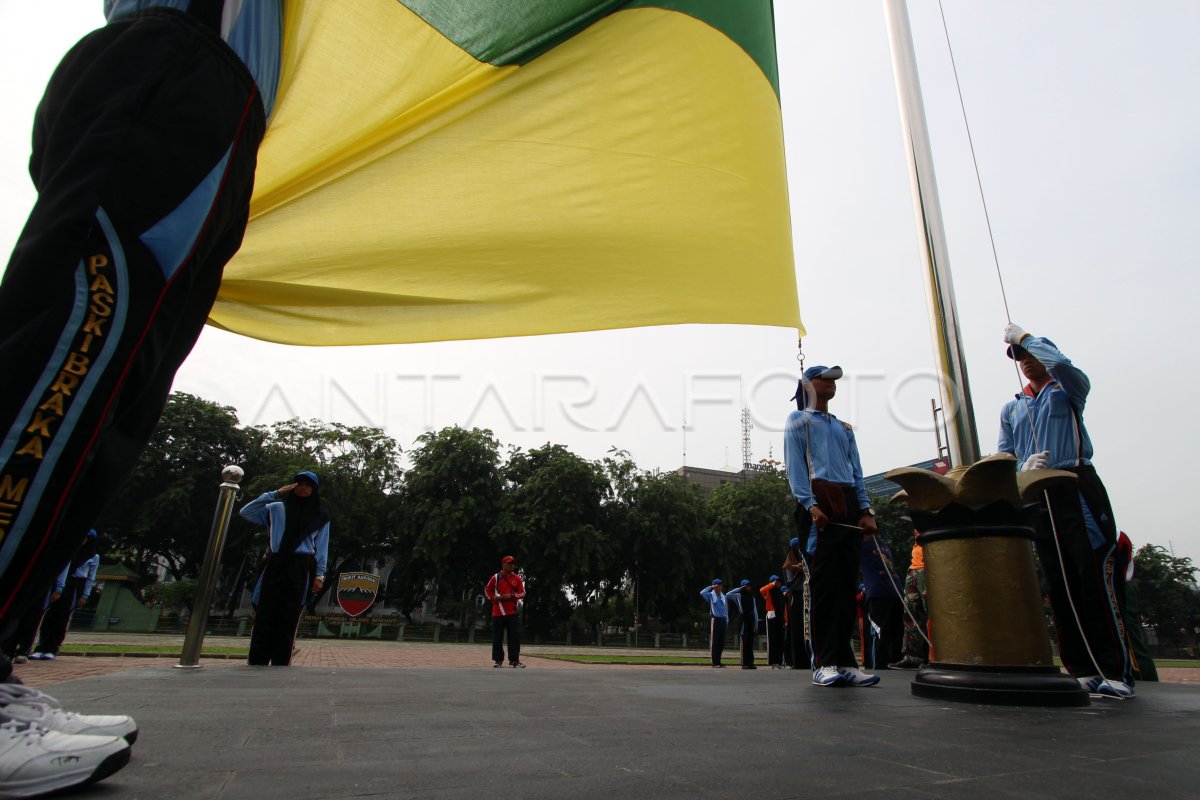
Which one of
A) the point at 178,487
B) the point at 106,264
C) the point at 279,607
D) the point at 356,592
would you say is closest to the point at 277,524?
the point at 279,607

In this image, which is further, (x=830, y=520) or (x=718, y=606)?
(x=718, y=606)

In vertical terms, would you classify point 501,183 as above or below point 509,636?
above

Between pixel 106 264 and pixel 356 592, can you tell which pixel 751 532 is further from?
pixel 106 264

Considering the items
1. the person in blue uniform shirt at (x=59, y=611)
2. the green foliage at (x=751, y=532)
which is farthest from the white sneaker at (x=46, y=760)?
the green foliage at (x=751, y=532)

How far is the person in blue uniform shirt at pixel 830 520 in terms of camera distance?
12.9 ft

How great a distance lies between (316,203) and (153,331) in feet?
3.93

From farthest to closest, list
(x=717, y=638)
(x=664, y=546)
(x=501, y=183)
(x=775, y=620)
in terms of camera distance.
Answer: (x=664, y=546) → (x=717, y=638) → (x=775, y=620) → (x=501, y=183)

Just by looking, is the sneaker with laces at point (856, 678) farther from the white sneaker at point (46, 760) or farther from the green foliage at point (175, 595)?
the green foliage at point (175, 595)

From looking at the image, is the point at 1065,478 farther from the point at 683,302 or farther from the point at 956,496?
the point at 683,302

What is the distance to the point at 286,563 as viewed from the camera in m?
6.28

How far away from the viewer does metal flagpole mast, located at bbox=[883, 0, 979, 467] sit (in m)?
3.38

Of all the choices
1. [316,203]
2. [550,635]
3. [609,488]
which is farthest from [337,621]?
[316,203]

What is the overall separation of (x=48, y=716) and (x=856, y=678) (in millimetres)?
3808

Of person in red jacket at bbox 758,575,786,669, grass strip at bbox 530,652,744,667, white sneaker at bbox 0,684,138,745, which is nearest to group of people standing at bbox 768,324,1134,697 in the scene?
white sneaker at bbox 0,684,138,745
